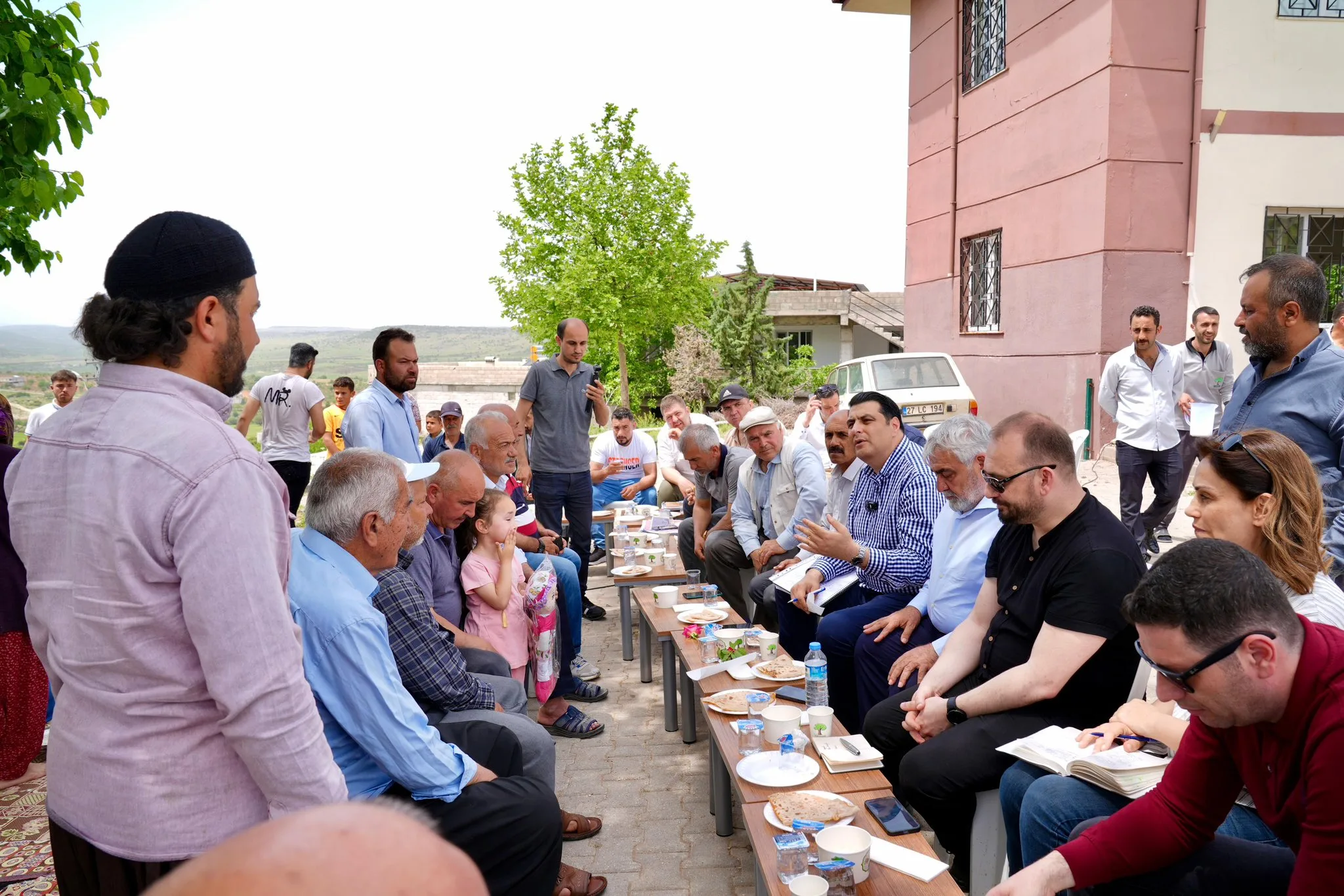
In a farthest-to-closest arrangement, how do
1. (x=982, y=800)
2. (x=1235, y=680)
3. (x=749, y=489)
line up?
(x=749, y=489)
(x=982, y=800)
(x=1235, y=680)

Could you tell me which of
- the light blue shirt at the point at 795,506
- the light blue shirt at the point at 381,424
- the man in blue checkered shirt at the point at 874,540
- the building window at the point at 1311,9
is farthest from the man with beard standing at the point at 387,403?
the building window at the point at 1311,9

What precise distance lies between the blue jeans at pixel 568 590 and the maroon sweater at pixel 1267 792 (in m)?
3.37

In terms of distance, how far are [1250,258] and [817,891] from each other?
11.2 metres

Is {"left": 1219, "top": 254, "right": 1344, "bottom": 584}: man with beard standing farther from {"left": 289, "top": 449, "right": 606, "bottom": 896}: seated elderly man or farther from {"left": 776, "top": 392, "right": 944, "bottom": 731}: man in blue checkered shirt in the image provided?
{"left": 289, "top": 449, "right": 606, "bottom": 896}: seated elderly man

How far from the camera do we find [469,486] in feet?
12.2

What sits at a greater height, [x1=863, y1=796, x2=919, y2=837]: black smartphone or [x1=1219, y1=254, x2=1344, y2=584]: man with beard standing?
[x1=1219, y1=254, x2=1344, y2=584]: man with beard standing

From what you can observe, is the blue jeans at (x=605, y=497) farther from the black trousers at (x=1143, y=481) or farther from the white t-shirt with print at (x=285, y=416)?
the black trousers at (x=1143, y=481)

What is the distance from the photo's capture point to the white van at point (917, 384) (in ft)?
35.4

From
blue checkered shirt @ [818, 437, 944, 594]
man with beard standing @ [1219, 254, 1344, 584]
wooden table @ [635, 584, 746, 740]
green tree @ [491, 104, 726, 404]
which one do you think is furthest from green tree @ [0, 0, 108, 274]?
green tree @ [491, 104, 726, 404]

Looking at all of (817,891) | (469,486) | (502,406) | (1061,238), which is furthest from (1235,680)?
(1061,238)

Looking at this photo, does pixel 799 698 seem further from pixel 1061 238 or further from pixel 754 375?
pixel 754 375

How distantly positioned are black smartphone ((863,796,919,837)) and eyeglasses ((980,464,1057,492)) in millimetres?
1121

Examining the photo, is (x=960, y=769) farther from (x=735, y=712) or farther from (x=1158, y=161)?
(x=1158, y=161)

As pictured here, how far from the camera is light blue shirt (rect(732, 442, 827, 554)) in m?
5.15
